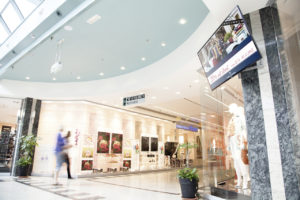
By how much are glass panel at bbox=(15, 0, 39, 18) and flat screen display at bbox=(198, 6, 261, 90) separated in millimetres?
4714

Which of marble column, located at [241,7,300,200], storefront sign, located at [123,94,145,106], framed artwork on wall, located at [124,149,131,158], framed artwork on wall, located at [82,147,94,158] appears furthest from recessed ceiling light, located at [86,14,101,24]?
framed artwork on wall, located at [124,149,131,158]

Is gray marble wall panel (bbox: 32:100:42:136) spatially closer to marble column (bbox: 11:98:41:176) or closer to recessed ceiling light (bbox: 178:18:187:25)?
marble column (bbox: 11:98:41:176)

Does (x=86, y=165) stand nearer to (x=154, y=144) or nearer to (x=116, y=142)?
(x=116, y=142)

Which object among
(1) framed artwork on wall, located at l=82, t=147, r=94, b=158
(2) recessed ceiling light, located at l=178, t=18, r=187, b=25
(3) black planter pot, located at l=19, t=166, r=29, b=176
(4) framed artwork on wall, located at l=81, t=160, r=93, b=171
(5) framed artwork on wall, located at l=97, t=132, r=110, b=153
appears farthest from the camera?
(5) framed artwork on wall, located at l=97, t=132, r=110, b=153

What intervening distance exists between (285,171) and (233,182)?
2839mm

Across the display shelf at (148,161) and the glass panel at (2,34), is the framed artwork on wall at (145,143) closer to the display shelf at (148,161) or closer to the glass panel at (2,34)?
the display shelf at (148,161)

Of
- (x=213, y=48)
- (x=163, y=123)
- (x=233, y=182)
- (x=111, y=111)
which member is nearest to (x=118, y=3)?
(x=213, y=48)

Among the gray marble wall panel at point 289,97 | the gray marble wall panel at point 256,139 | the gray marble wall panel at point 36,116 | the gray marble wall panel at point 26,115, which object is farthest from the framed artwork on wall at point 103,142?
the gray marble wall panel at point 289,97

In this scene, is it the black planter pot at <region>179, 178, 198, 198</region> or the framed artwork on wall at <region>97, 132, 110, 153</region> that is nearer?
the black planter pot at <region>179, 178, 198, 198</region>

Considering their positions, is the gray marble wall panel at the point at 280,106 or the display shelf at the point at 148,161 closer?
the gray marble wall panel at the point at 280,106

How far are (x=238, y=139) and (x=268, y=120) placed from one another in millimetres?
1722

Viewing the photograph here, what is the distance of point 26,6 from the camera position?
18.2 ft

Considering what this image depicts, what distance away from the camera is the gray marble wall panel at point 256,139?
9.64 feet

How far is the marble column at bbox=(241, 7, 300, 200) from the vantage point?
2.79 m
